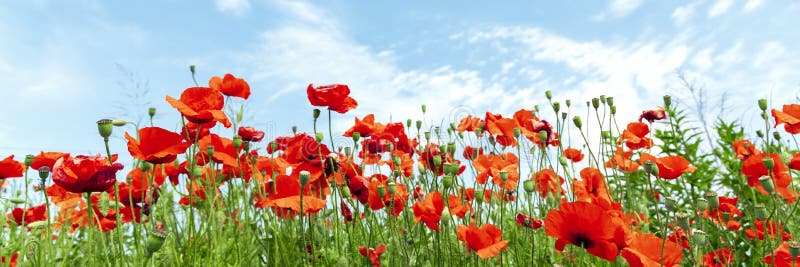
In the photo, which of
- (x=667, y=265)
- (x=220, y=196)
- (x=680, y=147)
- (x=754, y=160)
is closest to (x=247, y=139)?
(x=220, y=196)

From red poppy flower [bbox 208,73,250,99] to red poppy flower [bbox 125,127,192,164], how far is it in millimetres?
604

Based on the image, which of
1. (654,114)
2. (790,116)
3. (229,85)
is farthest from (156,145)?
(790,116)

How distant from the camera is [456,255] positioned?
2.38m

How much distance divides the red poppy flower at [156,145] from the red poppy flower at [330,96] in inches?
23.1

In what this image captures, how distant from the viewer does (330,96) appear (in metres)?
2.15

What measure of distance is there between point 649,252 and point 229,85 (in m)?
1.62

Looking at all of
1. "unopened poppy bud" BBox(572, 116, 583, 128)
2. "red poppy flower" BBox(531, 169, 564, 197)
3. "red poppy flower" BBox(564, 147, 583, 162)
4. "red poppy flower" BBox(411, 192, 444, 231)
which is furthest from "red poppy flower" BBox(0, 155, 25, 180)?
"red poppy flower" BBox(564, 147, 583, 162)

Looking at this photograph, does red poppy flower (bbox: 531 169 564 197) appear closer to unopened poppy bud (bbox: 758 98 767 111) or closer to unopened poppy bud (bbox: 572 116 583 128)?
unopened poppy bud (bbox: 572 116 583 128)

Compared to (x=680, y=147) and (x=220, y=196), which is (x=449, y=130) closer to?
(x=220, y=196)

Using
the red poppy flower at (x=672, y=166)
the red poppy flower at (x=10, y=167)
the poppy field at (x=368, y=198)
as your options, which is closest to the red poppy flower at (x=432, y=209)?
the poppy field at (x=368, y=198)

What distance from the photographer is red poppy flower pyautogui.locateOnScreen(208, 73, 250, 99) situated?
2.25 meters

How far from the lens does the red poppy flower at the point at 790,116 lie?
7.51ft

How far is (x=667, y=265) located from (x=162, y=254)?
1.87 meters

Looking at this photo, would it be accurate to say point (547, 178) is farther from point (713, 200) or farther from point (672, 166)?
point (713, 200)
